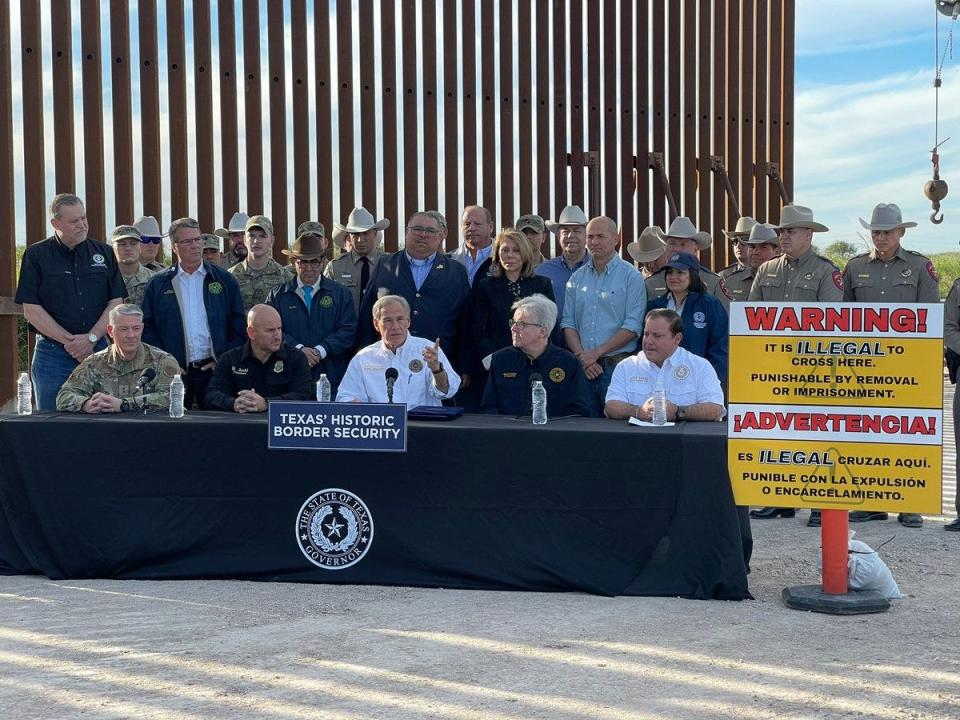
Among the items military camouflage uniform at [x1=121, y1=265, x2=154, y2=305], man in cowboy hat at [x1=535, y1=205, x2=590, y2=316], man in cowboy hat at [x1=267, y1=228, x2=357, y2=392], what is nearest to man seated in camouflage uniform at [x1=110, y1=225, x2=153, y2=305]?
military camouflage uniform at [x1=121, y1=265, x2=154, y2=305]

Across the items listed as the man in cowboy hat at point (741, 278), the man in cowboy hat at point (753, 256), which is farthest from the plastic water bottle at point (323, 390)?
the man in cowboy hat at point (753, 256)

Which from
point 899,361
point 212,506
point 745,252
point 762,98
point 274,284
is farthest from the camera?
point 762,98

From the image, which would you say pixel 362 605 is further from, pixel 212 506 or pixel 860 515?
pixel 860 515

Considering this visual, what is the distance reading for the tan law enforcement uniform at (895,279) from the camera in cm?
668

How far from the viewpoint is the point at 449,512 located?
4.96 meters

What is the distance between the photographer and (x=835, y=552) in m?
4.67

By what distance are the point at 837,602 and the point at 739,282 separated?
3960mm

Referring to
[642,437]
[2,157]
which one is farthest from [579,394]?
[2,157]

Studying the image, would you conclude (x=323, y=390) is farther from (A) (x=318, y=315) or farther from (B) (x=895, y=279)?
(B) (x=895, y=279)

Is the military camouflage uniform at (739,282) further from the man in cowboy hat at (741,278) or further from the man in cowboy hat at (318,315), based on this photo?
the man in cowboy hat at (318,315)

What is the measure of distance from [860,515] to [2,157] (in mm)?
7103

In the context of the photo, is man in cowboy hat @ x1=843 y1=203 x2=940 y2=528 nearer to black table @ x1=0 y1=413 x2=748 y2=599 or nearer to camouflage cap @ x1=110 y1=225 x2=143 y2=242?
black table @ x1=0 y1=413 x2=748 y2=599

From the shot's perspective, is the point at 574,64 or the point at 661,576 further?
the point at 574,64

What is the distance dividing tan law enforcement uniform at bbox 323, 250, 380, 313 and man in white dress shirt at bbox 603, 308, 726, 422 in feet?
8.14
